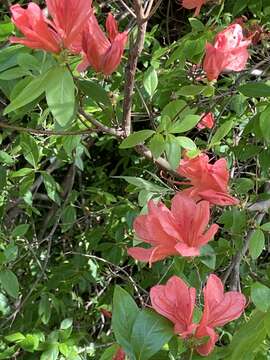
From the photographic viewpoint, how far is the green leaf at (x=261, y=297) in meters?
0.93

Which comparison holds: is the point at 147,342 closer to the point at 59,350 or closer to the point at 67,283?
the point at 59,350

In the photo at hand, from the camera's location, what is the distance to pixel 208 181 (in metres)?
1.20

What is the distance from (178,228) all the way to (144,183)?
0.32m

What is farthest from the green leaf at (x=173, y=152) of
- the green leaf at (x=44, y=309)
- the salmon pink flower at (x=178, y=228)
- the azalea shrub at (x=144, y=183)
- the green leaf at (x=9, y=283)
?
the green leaf at (x=44, y=309)

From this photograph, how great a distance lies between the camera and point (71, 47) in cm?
94

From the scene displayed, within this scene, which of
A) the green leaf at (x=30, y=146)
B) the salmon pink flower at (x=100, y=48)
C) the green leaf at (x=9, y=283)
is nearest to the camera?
the salmon pink flower at (x=100, y=48)

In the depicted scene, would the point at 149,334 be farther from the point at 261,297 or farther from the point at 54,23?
the point at 54,23

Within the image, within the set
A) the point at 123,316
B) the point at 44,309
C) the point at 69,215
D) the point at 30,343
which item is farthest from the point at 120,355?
the point at 69,215

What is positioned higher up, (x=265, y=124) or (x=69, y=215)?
(x=265, y=124)

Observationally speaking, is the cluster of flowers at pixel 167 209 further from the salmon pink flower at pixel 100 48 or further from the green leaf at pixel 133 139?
the green leaf at pixel 133 139

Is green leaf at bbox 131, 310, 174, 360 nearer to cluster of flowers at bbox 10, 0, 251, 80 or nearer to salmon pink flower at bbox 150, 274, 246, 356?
salmon pink flower at bbox 150, 274, 246, 356

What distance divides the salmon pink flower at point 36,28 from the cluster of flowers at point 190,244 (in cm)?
29

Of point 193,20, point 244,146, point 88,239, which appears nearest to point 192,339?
point 244,146

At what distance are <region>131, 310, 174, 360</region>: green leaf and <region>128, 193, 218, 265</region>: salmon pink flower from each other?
0.37 ft
